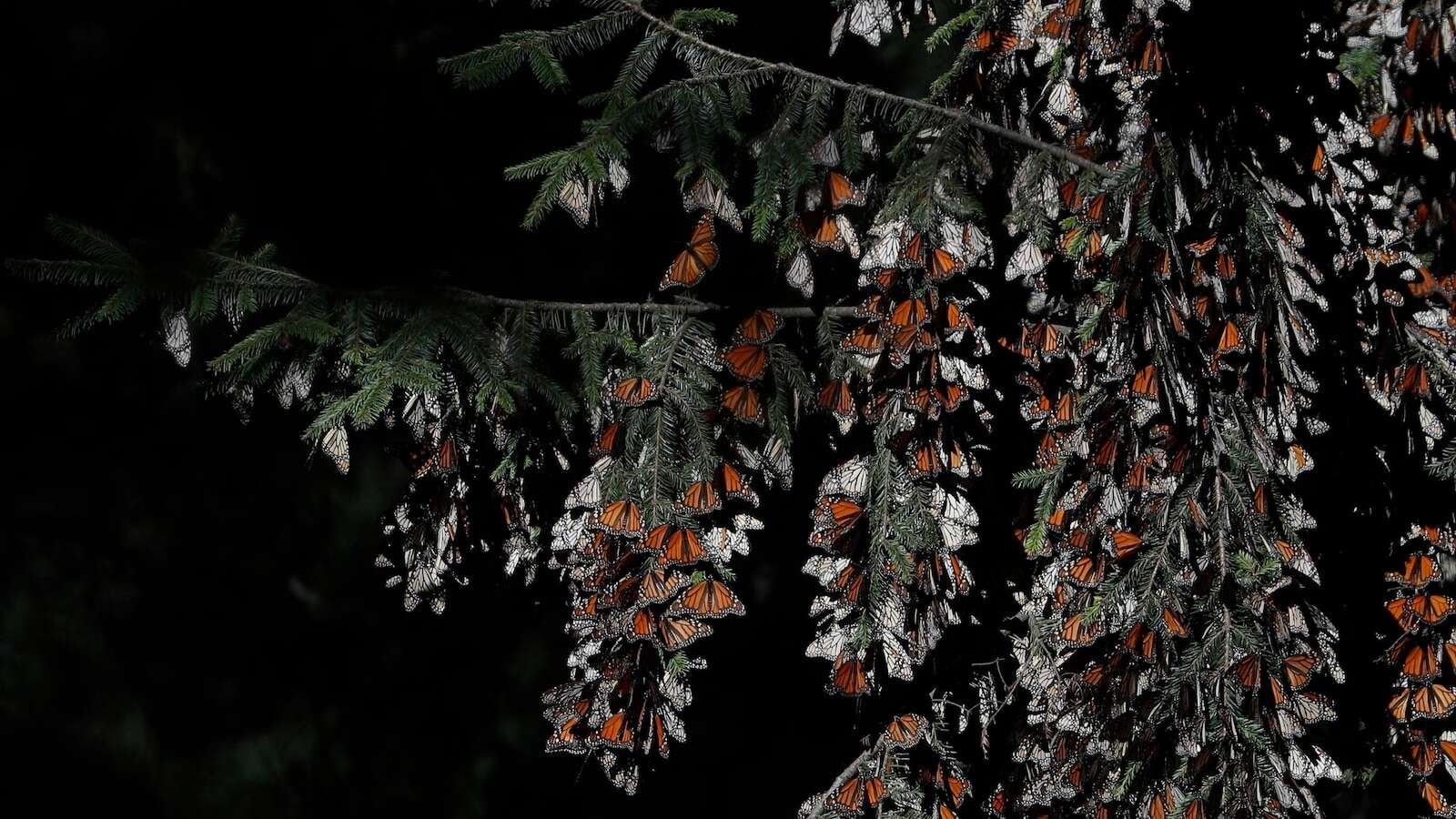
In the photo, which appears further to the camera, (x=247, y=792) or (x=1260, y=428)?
(x=247, y=792)

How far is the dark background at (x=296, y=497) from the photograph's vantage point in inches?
76.5

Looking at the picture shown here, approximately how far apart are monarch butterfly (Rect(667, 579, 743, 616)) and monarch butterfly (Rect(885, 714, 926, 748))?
404 millimetres

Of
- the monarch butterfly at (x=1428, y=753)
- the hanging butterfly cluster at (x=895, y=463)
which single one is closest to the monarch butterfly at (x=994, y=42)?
the hanging butterfly cluster at (x=895, y=463)

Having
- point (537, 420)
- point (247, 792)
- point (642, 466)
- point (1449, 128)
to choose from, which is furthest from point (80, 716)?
point (1449, 128)

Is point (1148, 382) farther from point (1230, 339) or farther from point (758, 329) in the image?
point (758, 329)

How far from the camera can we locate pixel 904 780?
166cm

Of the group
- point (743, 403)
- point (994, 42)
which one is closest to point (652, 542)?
point (743, 403)

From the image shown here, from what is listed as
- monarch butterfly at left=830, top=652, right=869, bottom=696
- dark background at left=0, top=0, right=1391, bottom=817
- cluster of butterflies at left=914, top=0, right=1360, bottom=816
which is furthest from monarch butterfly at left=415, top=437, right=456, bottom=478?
cluster of butterflies at left=914, top=0, right=1360, bottom=816

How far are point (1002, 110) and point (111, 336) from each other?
70.5 inches

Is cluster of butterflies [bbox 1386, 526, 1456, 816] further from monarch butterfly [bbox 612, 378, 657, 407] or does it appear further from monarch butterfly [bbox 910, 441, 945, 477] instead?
monarch butterfly [bbox 612, 378, 657, 407]

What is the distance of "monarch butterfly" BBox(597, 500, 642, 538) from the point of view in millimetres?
1350

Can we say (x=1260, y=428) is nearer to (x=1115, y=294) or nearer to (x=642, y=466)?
(x=1115, y=294)

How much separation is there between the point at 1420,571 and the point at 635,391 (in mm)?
1054

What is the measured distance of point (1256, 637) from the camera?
123cm
